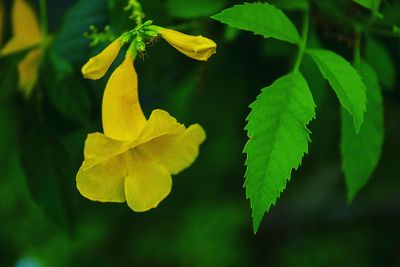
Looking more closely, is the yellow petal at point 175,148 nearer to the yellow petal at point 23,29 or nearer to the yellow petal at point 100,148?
the yellow petal at point 100,148

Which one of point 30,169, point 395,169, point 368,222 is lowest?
point 368,222

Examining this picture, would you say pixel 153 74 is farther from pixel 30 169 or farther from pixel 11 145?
pixel 11 145

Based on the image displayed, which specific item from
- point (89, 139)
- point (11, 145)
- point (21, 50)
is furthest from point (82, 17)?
point (11, 145)

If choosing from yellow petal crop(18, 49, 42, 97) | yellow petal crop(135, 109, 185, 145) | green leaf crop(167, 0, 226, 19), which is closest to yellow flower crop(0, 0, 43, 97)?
yellow petal crop(18, 49, 42, 97)

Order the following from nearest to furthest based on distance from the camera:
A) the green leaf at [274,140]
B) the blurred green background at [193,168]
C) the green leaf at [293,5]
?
1. the green leaf at [274,140]
2. the green leaf at [293,5]
3. the blurred green background at [193,168]

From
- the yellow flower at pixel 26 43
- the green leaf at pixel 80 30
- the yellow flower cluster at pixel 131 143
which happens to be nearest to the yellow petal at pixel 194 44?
the yellow flower cluster at pixel 131 143

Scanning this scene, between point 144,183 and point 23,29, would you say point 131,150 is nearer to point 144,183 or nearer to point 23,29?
point 144,183
